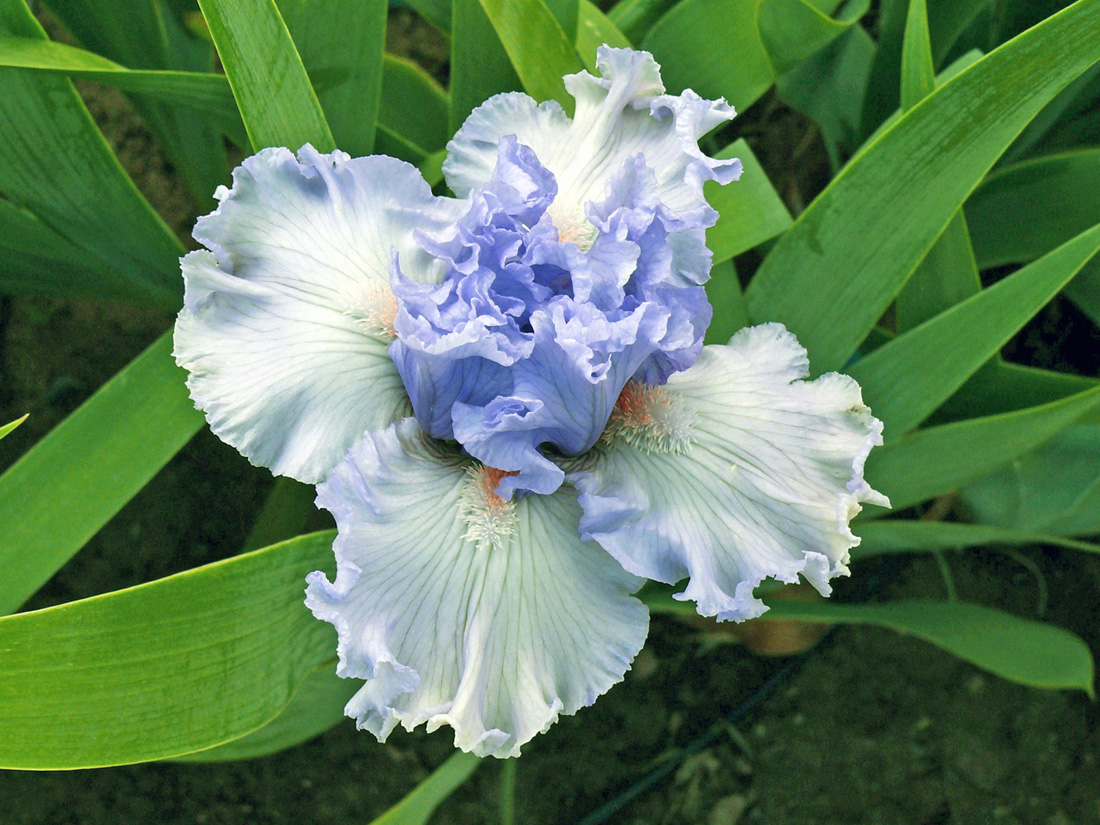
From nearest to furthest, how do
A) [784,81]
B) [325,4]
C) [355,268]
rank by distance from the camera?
[355,268] → [325,4] → [784,81]

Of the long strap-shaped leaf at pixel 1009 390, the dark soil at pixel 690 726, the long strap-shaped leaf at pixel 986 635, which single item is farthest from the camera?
the dark soil at pixel 690 726

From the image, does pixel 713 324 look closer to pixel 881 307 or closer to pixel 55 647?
pixel 881 307

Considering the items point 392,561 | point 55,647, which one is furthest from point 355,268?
point 55,647

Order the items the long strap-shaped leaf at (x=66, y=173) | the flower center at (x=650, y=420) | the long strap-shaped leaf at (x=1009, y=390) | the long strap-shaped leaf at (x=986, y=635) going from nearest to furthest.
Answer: the flower center at (x=650, y=420) < the long strap-shaped leaf at (x=66, y=173) < the long strap-shaped leaf at (x=1009, y=390) < the long strap-shaped leaf at (x=986, y=635)

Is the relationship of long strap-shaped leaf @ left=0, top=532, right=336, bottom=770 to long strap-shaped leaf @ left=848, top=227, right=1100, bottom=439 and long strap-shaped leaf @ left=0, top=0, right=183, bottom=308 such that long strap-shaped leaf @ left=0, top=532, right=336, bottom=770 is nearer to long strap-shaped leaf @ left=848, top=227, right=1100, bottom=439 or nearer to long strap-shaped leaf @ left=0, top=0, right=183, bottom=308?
long strap-shaped leaf @ left=0, top=0, right=183, bottom=308

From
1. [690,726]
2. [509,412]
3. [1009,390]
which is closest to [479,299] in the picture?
[509,412]

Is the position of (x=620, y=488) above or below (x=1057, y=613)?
above

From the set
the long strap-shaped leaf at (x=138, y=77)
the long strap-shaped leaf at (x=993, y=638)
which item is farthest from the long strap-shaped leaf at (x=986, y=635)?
the long strap-shaped leaf at (x=138, y=77)

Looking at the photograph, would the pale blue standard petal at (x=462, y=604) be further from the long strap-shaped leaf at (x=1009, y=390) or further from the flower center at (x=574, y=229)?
the long strap-shaped leaf at (x=1009, y=390)
